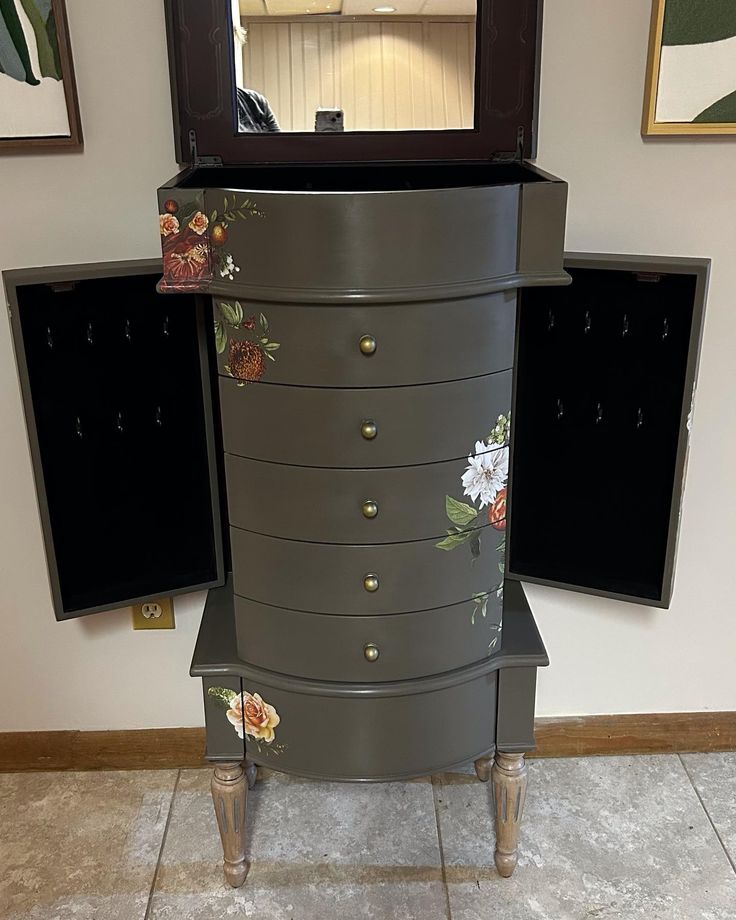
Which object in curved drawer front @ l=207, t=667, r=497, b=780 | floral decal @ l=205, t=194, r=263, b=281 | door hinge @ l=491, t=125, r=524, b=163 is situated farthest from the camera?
door hinge @ l=491, t=125, r=524, b=163

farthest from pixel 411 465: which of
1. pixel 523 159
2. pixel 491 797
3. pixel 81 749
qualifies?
pixel 81 749

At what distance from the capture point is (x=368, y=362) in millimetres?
1249

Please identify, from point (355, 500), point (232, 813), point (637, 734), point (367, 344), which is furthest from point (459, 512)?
point (637, 734)

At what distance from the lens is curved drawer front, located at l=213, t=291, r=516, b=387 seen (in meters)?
1.23

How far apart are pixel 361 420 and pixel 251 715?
53cm

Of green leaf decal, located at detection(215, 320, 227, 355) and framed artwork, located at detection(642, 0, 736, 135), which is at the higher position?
framed artwork, located at detection(642, 0, 736, 135)

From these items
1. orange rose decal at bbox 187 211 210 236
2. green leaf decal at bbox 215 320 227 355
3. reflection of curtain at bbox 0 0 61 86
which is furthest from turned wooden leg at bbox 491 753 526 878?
reflection of curtain at bbox 0 0 61 86

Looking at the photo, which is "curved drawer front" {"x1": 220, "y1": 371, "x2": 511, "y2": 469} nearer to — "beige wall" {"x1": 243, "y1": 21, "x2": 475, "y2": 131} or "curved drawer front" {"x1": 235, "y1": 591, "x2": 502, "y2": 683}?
"curved drawer front" {"x1": 235, "y1": 591, "x2": 502, "y2": 683}

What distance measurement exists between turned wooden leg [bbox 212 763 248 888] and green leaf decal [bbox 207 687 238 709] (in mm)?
113

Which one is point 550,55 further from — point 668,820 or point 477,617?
point 668,820

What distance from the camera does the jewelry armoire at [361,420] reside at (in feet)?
4.07

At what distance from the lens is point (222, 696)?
150 cm

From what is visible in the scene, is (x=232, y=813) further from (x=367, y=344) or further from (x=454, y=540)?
(x=367, y=344)

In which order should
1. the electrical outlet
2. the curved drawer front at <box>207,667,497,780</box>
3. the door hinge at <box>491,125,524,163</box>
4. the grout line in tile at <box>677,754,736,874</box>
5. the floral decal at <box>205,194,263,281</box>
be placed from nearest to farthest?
the floral decal at <box>205,194,263,281</box> → the curved drawer front at <box>207,667,497,780</box> → the door hinge at <box>491,125,524,163</box> → the grout line in tile at <box>677,754,736,874</box> → the electrical outlet
